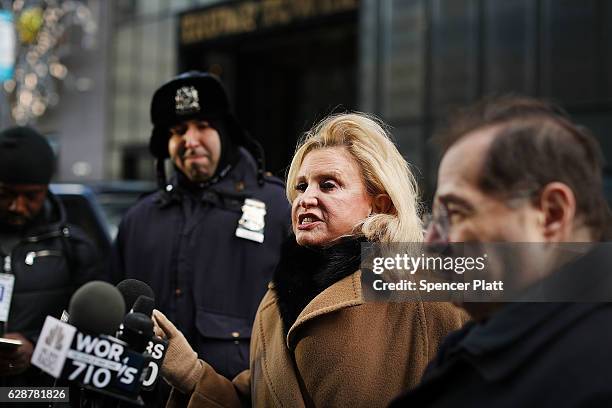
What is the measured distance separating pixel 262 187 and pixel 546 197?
213 cm

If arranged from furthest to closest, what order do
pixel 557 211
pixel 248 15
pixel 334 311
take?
pixel 248 15, pixel 334 311, pixel 557 211

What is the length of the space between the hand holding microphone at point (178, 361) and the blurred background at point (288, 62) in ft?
19.1

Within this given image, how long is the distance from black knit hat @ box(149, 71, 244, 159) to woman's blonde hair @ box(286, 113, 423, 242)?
Answer: 108cm

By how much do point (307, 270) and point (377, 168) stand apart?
358 mm

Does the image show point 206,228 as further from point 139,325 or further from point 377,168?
point 139,325

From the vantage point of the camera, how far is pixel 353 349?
179 cm

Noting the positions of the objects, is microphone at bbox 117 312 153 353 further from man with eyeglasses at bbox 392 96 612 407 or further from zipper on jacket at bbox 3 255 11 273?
zipper on jacket at bbox 3 255 11 273

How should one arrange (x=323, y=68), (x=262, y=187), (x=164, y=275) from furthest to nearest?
(x=323, y=68)
(x=262, y=187)
(x=164, y=275)

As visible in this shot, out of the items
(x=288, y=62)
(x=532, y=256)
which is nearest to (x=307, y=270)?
(x=532, y=256)

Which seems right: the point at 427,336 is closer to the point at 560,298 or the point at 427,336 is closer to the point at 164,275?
the point at 560,298

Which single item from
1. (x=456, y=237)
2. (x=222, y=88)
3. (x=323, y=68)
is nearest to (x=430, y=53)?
(x=323, y=68)

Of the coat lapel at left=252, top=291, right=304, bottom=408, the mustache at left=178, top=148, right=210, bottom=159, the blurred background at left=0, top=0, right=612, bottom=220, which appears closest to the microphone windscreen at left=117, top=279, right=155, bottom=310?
the coat lapel at left=252, top=291, right=304, bottom=408

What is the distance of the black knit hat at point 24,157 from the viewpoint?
298 cm

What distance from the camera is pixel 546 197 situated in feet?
3.71
